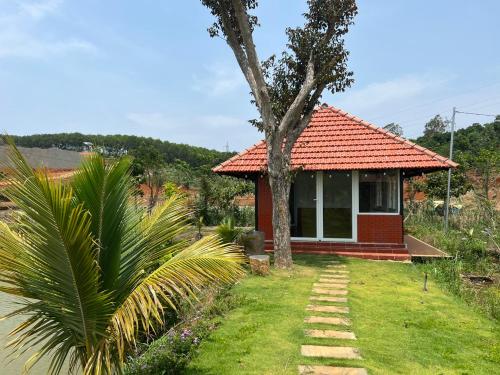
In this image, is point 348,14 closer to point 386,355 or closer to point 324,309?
point 324,309

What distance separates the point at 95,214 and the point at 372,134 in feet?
34.5

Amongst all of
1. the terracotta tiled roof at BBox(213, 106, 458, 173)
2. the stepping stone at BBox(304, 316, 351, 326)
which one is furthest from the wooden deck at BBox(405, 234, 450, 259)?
the stepping stone at BBox(304, 316, 351, 326)

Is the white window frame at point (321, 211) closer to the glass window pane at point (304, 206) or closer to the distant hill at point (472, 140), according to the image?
the glass window pane at point (304, 206)

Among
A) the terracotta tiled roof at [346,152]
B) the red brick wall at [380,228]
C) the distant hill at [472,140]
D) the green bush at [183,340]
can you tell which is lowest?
the green bush at [183,340]

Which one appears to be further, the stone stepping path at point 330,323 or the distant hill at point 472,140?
the distant hill at point 472,140

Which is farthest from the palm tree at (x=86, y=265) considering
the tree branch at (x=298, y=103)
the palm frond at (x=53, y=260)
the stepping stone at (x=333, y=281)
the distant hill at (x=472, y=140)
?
the distant hill at (x=472, y=140)

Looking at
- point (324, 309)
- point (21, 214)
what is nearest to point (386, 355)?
point (324, 309)

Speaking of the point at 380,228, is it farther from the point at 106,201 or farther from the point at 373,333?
the point at 106,201

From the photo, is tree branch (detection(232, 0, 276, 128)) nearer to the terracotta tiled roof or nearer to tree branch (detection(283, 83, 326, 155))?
tree branch (detection(283, 83, 326, 155))

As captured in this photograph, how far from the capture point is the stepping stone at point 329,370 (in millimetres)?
4150

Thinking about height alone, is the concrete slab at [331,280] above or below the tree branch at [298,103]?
below

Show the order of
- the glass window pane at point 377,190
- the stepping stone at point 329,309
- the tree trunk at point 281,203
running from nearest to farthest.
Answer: the stepping stone at point 329,309, the tree trunk at point 281,203, the glass window pane at point 377,190

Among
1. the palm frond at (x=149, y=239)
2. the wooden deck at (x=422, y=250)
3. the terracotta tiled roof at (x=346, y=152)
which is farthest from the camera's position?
the terracotta tiled roof at (x=346, y=152)

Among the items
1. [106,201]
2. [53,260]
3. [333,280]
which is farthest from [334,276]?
[53,260]
